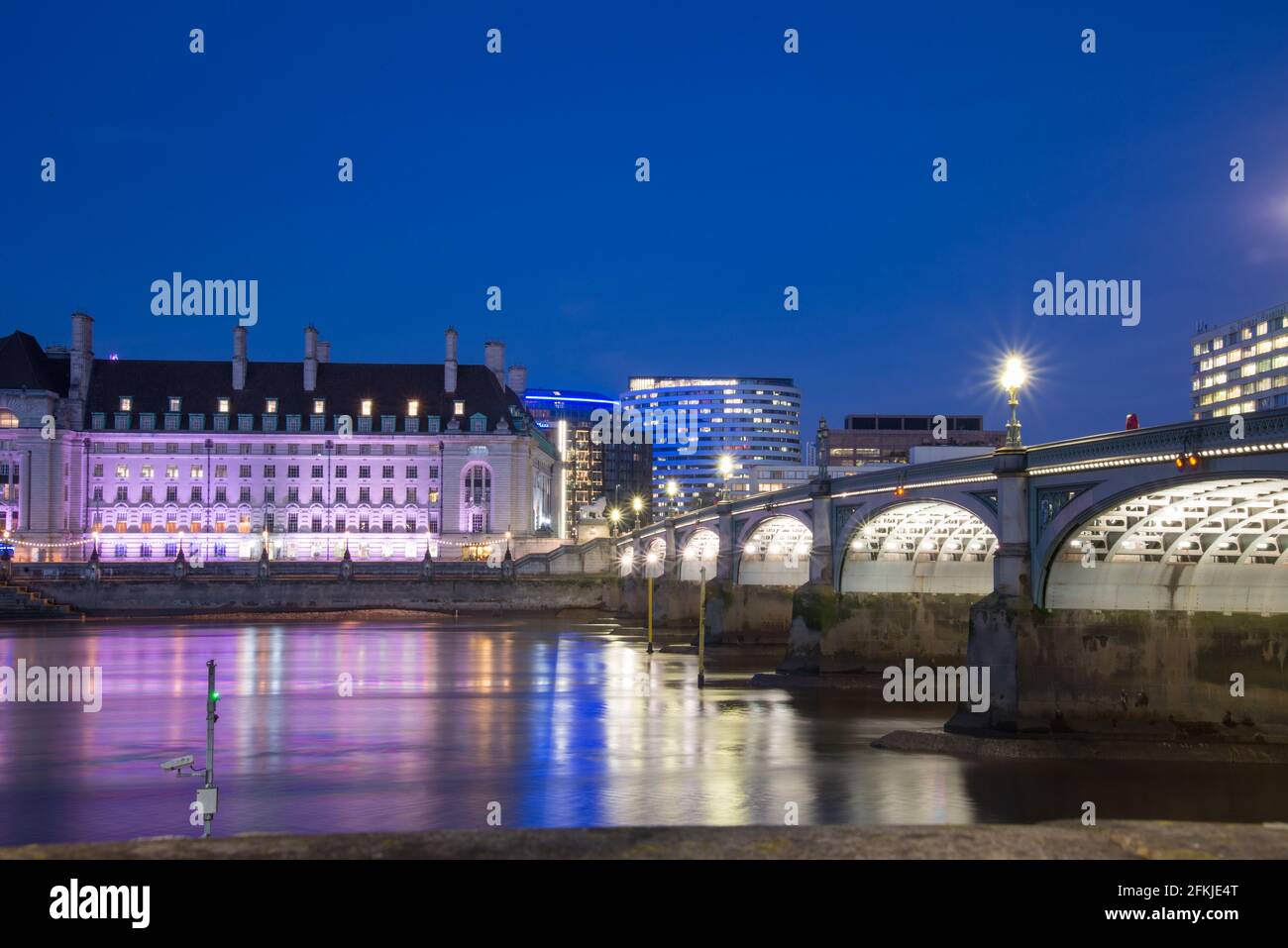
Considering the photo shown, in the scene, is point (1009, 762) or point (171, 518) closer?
point (1009, 762)

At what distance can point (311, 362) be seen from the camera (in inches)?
6309

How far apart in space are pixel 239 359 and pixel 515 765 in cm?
13500

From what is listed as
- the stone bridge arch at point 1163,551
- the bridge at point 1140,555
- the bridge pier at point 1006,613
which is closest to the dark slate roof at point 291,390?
the bridge at point 1140,555

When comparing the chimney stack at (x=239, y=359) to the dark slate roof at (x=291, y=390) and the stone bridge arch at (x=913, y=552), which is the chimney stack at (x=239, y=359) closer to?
the dark slate roof at (x=291, y=390)

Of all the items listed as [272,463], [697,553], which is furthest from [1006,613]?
[272,463]

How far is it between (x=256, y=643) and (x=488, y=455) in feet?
238

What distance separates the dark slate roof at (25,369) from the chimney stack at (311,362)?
28.6 m

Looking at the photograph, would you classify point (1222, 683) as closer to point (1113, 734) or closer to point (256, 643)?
point (1113, 734)

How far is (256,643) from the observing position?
8488cm

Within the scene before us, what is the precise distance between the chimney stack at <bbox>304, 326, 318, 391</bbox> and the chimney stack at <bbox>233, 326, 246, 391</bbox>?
26.2 ft

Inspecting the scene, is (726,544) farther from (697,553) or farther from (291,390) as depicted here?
(291,390)

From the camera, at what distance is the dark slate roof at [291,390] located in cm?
15725
